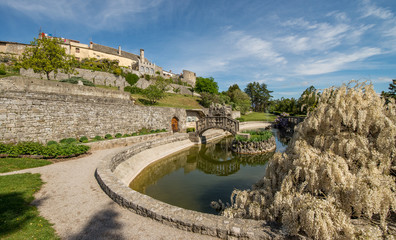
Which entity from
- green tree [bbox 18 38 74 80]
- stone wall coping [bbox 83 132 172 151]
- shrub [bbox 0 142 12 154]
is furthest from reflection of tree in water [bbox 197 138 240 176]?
green tree [bbox 18 38 74 80]

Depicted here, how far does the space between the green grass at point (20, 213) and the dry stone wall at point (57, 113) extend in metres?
6.43

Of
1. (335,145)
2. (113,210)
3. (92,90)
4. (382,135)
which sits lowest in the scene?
(113,210)

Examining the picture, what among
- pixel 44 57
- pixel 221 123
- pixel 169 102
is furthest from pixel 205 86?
pixel 44 57

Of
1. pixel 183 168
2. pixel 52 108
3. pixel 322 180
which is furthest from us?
pixel 183 168

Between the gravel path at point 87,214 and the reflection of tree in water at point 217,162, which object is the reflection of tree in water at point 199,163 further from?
the gravel path at point 87,214

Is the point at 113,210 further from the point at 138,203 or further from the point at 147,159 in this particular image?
the point at 147,159

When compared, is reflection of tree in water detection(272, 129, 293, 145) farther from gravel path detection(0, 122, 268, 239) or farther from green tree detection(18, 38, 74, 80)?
green tree detection(18, 38, 74, 80)

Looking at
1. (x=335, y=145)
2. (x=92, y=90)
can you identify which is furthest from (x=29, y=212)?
(x=92, y=90)

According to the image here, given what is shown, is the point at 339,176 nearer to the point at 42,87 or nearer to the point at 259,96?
the point at 42,87

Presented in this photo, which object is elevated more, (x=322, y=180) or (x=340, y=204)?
(x=322, y=180)

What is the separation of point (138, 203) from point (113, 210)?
0.97 metres

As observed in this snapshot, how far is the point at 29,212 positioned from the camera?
17.4 feet

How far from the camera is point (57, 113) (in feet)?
46.7

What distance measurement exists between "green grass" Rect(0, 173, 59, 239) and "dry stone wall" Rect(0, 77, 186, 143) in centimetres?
643
